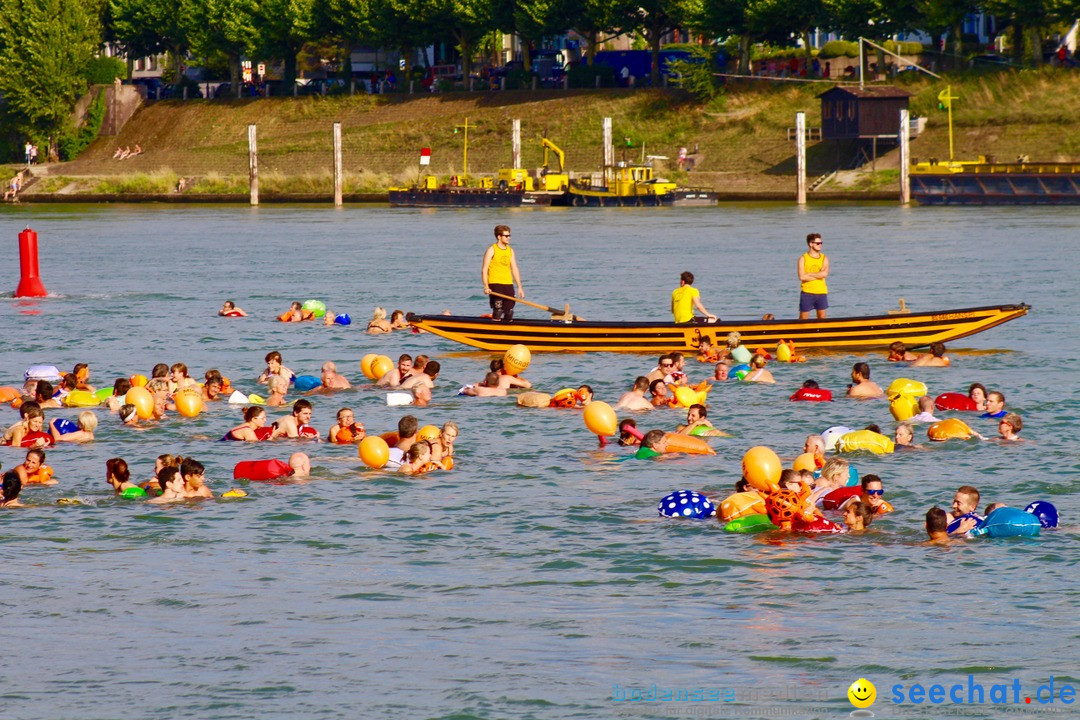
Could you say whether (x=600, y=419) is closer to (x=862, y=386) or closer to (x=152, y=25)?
(x=862, y=386)

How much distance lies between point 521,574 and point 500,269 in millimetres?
13522

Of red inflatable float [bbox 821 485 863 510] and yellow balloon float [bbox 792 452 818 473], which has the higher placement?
yellow balloon float [bbox 792 452 818 473]

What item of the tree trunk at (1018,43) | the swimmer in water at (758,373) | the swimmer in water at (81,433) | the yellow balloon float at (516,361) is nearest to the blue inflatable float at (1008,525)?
the swimmer in water at (758,373)

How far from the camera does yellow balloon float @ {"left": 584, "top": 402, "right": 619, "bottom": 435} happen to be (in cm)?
2059

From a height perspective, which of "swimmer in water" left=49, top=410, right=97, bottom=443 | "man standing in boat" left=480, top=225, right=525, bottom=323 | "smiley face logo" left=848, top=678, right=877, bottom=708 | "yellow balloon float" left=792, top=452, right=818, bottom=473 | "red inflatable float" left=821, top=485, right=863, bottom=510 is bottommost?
"smiley face logo" left=848, top=678, right=877, bottom=708

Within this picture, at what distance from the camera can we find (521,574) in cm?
1526

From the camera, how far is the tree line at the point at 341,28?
84.1m

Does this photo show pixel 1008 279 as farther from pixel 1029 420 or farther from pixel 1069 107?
pixel 1069 107

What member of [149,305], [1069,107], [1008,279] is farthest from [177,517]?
[1069,107]

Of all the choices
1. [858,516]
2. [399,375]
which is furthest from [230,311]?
[858,516]

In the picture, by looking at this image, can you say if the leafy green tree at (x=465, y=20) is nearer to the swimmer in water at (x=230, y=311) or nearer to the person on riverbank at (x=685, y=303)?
the swimmer in water at (x=230, y=311)

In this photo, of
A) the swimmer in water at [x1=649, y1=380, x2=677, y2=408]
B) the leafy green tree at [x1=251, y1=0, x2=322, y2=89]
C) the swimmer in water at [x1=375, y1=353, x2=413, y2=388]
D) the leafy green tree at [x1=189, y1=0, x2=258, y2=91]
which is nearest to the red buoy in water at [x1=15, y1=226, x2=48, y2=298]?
the swimmer in water at [x1=375, y1=353, x2=413, y2=388]

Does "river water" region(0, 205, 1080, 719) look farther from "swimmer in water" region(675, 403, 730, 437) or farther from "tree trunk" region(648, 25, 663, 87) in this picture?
"tree trunk" region(648, 25, 663, 87)

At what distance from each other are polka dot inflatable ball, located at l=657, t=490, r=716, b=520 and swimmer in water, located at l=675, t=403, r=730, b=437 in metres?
3.97
